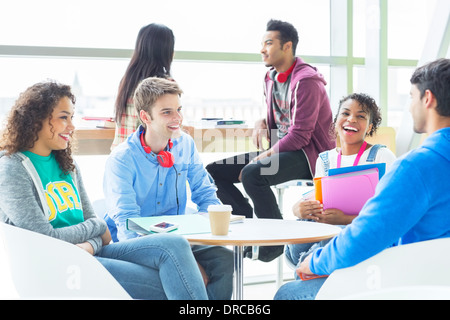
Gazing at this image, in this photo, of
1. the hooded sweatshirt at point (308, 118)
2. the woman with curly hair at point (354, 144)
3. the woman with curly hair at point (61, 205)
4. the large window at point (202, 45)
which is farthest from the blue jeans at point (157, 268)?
the large window at point (202, 45)

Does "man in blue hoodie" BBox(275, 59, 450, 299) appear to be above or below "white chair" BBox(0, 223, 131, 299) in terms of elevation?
above

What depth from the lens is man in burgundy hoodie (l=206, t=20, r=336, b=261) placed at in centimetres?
295

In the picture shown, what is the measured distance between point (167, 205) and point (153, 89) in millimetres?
513

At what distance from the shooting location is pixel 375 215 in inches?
48.3

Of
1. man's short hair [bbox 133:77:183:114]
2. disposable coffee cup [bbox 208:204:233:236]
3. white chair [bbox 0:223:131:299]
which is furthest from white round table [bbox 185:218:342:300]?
man's short hair [bbox 133:77:183:114]

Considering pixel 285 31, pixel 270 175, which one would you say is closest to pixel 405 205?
pixel 270 175

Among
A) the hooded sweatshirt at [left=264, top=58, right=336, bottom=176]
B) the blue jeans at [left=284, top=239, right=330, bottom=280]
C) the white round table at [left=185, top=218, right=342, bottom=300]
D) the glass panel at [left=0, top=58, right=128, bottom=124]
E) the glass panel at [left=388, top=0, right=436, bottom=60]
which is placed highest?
the glass panel at [left=388, top=0, right=436, bottom=60]

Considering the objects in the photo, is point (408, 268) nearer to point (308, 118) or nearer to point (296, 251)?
point (296, 251)

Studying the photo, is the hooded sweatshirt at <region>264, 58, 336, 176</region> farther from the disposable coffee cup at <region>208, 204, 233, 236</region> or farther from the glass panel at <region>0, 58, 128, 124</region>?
the disposable coffee cup at <region>208, 204, 233, 236</region>

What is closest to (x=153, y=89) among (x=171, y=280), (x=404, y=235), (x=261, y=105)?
(x=171, y=280)

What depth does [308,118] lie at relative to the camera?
117 inches

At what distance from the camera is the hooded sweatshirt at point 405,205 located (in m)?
1.21

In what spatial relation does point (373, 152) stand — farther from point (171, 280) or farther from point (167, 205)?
point (171, 280)

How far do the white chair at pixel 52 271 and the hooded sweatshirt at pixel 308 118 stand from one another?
6.02 feet
